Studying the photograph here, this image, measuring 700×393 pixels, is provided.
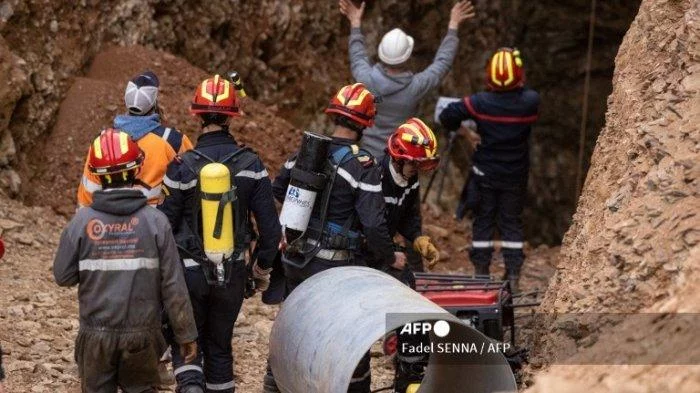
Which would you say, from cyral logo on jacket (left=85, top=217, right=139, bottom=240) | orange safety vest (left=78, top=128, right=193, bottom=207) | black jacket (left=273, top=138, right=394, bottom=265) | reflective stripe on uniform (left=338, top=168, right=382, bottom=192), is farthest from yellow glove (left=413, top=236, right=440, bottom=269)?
cyral logo on jacket (left=85, top=217, right=139, bottom=240)

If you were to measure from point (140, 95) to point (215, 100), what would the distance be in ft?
2.72

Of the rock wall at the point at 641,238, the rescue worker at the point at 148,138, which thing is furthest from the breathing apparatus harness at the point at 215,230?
the rock wall at the point at 641,238

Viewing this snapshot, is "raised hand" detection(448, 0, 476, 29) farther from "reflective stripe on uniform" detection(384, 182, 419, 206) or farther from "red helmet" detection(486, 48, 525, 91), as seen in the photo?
"reflective stripe on uniform" detection(384, 182, 419, 206)

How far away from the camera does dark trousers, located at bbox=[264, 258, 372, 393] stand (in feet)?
22.3

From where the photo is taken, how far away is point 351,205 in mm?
6879

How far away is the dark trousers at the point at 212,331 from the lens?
6441 millimetres

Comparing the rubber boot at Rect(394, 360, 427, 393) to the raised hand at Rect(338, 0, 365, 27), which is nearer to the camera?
the rubber boot at Rect(394, 360, 427, 393)

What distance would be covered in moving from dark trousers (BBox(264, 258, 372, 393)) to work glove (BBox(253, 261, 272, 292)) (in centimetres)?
16

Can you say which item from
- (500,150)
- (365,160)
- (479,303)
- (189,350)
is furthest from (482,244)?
(189,350)

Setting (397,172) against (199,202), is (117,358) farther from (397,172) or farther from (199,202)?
(397,172)

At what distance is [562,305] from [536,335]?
731 mm

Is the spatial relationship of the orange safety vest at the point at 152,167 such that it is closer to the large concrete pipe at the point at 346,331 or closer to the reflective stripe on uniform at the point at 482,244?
the large concrete pipe at the point at 346,331

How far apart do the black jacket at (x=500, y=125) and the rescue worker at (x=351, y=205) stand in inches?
112

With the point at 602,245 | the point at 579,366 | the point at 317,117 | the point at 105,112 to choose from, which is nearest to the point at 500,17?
the point at 317,117
